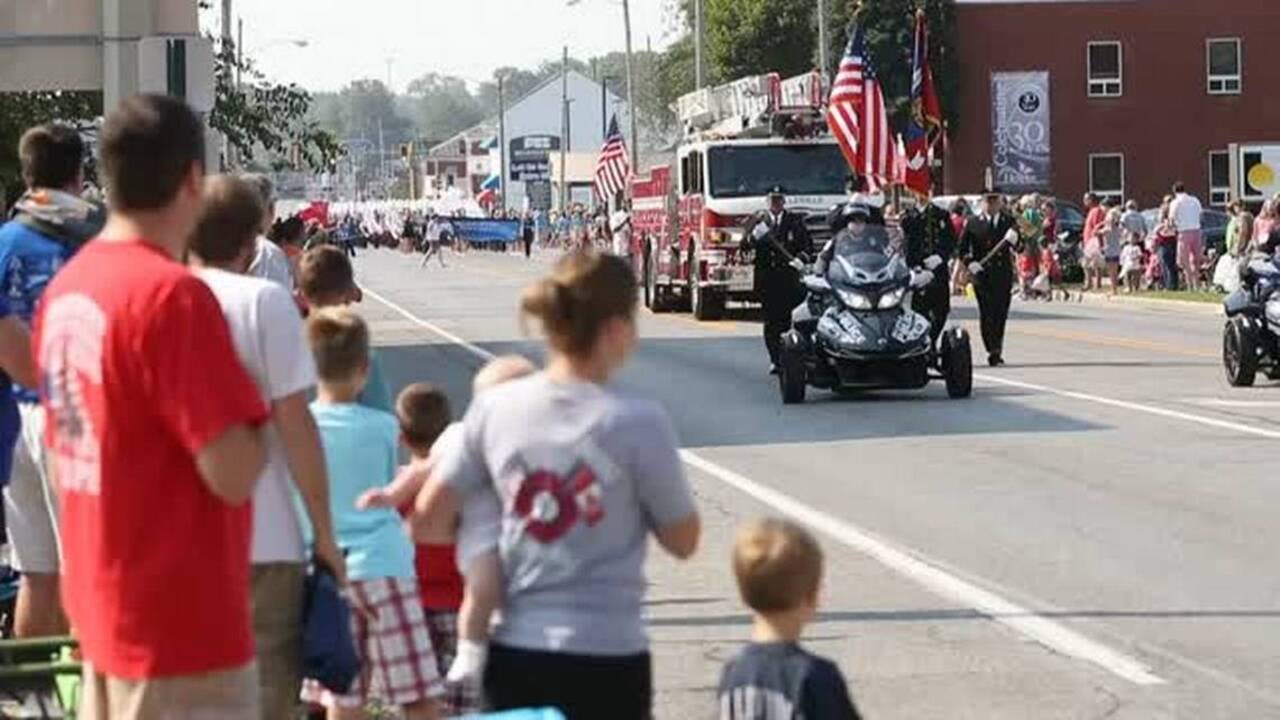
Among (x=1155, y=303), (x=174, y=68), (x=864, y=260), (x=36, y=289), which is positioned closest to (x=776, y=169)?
(x=1155, y=303)

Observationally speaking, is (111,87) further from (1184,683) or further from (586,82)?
(586,82)

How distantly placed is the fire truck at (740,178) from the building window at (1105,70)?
Answer: 36.9 metres

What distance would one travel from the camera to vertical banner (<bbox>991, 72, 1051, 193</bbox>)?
249 feet

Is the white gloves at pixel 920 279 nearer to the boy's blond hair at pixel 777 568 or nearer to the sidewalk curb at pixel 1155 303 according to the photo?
the boy's blond hair at pixel 777 568

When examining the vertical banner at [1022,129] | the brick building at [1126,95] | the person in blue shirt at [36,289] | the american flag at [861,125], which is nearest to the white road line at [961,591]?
the person in blue shirt at [36,289]

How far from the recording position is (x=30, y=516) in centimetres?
944

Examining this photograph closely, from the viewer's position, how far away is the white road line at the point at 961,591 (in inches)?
416

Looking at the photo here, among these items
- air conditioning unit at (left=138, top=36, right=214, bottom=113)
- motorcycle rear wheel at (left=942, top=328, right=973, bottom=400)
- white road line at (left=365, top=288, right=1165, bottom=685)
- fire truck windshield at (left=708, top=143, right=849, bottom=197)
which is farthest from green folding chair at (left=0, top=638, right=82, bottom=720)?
fire truck windshield at (left=708, top=143, right=849, bottom=197)

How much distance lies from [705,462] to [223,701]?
1279cm

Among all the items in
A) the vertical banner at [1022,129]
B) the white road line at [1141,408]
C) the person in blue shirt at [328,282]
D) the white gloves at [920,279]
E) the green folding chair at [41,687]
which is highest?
the vertical banner at [1022,129]

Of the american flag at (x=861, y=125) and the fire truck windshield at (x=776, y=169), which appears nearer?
the american flag at (x=861, y=125)

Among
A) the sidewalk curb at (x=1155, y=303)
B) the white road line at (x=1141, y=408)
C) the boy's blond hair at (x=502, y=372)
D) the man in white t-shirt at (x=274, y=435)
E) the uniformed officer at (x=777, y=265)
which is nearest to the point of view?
the boy's blond hair at (x=502, y=372)

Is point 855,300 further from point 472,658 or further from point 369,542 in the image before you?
point 472,658

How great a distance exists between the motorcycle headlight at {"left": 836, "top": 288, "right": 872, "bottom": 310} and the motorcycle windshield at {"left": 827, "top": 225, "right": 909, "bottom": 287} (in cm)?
7
